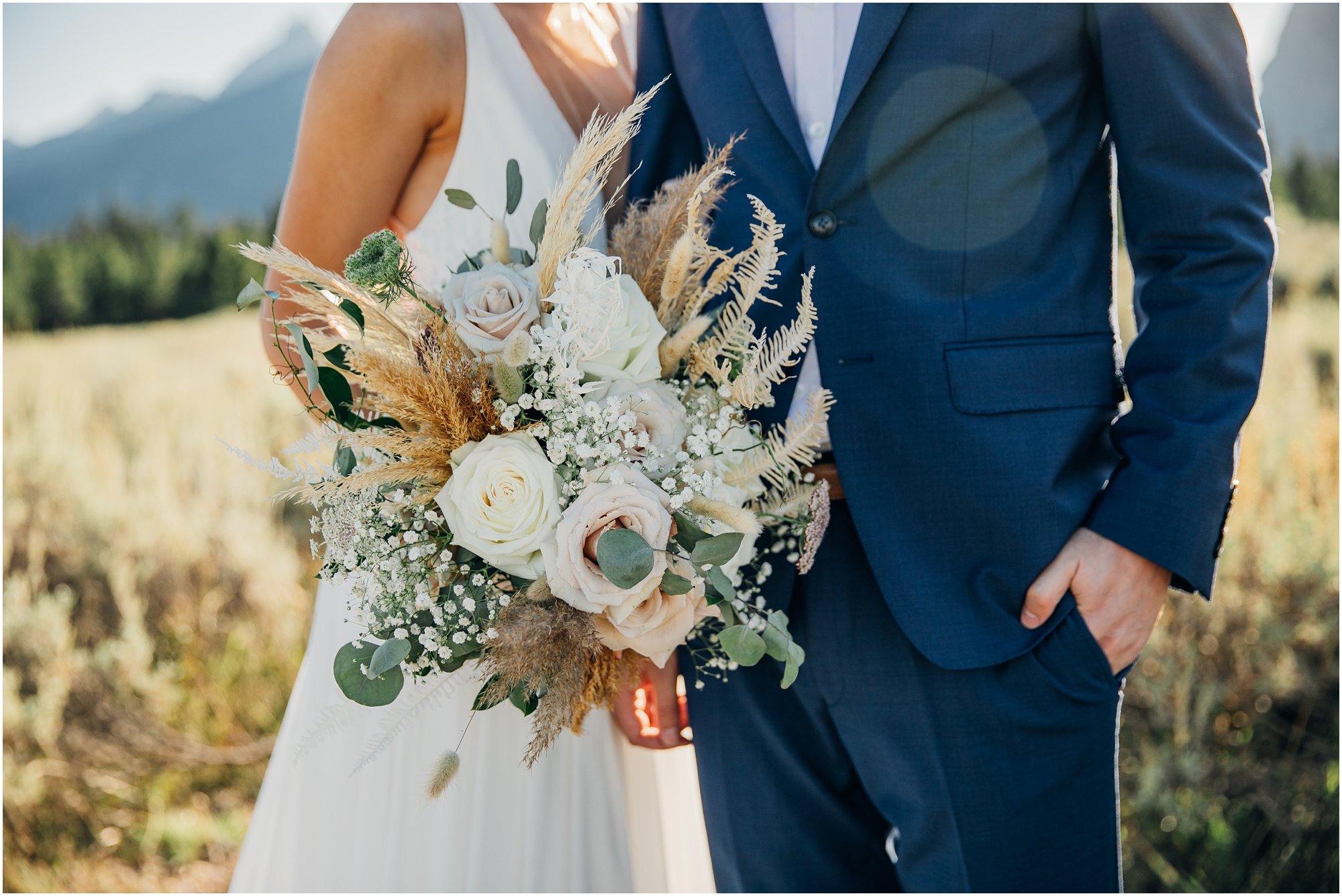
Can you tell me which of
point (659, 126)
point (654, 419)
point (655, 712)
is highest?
point (659, 126)

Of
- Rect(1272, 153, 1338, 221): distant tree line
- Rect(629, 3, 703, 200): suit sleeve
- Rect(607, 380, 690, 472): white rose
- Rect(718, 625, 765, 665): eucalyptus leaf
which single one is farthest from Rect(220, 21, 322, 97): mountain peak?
Rect(1272, 153, 1338, 221): distant tree line

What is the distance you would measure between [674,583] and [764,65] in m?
1.06

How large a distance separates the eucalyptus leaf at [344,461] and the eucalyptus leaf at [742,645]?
56 centimetres

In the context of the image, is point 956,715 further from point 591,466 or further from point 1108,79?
point 1108,79

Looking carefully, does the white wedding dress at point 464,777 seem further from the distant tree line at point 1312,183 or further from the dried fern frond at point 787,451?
the distant tree line at point 1312,183

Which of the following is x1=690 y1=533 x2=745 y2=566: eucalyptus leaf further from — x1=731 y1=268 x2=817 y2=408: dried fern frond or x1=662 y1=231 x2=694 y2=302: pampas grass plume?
x1=662 y1=231 x2=694 y2=302: pampas grass plume

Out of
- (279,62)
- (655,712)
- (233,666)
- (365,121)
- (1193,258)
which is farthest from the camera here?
(279,62)

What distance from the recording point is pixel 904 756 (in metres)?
1.64

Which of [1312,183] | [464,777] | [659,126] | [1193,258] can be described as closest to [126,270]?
[659,126]

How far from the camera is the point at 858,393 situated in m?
1.63

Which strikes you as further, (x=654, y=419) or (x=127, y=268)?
(x=127, y=268)

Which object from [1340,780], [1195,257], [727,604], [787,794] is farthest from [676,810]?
[1340,780]

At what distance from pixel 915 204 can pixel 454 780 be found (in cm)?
134

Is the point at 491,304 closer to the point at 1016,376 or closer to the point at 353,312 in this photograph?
the point at 353,312
